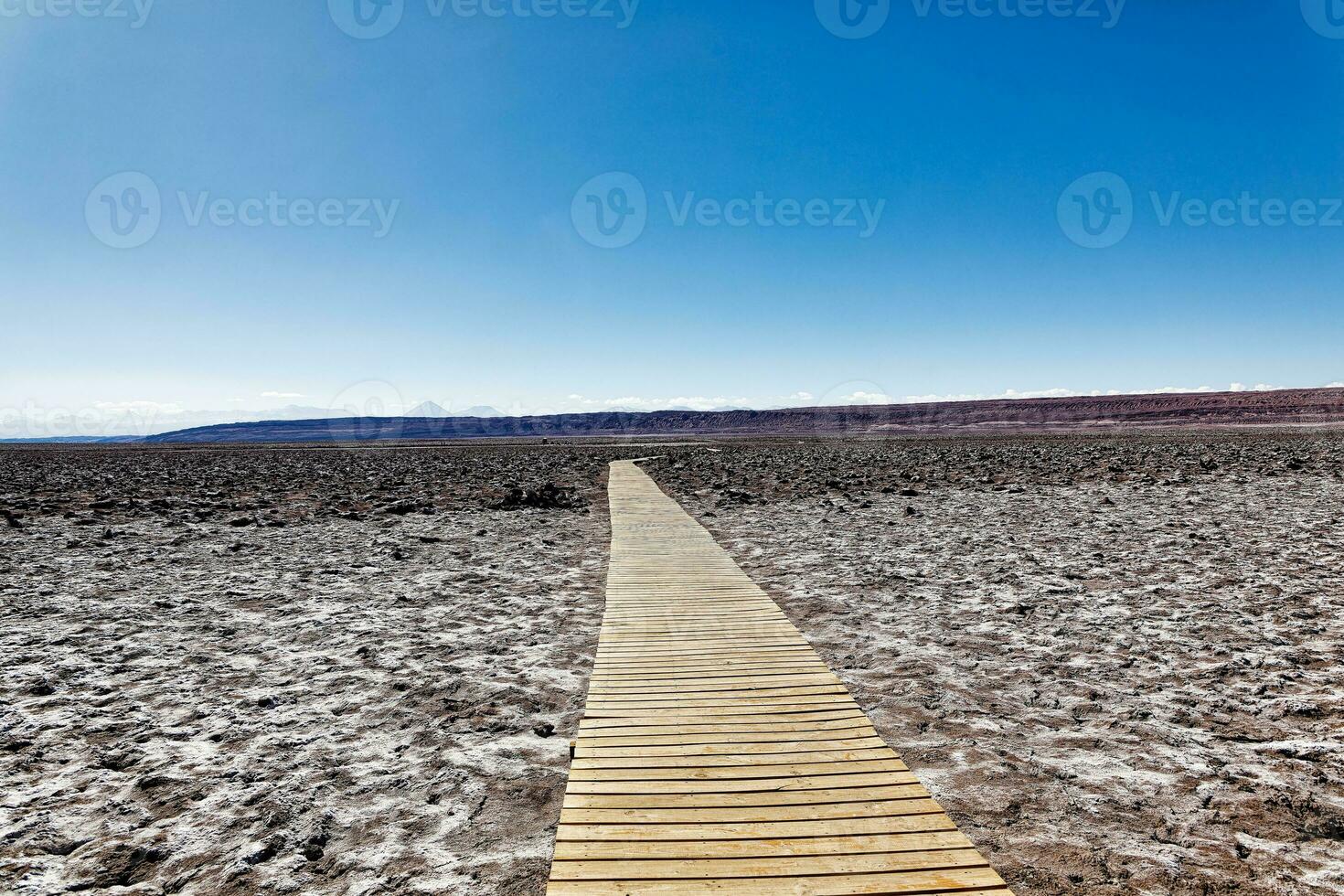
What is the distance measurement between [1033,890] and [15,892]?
15.6 feet

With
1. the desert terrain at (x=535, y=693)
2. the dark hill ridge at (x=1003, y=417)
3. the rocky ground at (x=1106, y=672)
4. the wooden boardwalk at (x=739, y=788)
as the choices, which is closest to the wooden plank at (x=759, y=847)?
the wooden boardwalk at (x=739, y=788)

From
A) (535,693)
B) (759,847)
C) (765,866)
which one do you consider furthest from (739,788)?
(535,693)

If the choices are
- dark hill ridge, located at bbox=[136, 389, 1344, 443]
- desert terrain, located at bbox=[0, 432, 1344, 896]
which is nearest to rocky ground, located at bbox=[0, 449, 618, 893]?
desert terrain, located at bbox=[0, 432, 1344, 896]

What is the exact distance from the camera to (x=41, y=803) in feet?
12.8

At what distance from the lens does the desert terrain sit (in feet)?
11.5

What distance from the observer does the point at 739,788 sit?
3738mm

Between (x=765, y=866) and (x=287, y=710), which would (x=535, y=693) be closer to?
(x=287, y=710)

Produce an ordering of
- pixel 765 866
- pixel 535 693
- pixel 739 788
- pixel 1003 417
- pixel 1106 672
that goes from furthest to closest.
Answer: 1. pixel 1003 417
2. pixel 1106 672
3. pixel 535 693
4. pixel 739 788
5. pixel 765 866

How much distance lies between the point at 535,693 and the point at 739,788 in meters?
2.40

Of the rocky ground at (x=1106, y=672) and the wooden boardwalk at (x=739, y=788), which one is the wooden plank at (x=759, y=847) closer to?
the wooden boardwalk at (x=739, y=788)

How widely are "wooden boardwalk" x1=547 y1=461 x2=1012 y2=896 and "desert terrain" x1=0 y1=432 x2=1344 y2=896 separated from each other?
1.20 ft

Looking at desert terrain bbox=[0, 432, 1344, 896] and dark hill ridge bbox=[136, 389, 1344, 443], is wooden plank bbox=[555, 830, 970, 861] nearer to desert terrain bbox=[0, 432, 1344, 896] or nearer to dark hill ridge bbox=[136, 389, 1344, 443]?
desert terrain bbox=[0, 432, 1344, 896]

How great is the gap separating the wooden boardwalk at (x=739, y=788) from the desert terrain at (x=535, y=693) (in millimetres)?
365

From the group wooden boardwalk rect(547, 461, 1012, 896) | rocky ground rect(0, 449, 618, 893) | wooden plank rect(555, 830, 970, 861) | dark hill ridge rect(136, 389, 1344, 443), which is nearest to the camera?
wooden boardwalk rect(547, 461, 1012, 896)
